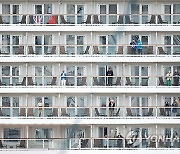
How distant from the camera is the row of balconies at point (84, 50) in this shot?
4016 cm

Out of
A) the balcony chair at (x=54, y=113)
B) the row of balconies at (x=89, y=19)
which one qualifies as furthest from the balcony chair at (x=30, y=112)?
the row of balconies at (x=89, y=19)

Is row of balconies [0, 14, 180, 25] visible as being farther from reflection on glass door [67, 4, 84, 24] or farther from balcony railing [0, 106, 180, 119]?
balcony railing [0, 106, 180, 119]

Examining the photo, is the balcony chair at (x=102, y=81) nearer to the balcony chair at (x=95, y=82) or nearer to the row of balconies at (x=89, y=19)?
the balcony chair at (x=95, y=82)

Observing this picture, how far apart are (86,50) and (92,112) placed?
8.75 feet

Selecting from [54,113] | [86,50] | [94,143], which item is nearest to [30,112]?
[54,113]

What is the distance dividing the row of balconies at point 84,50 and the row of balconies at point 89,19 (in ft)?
3.37

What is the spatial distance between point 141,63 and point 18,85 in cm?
532

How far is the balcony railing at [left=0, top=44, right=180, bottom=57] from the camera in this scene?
1580 inches

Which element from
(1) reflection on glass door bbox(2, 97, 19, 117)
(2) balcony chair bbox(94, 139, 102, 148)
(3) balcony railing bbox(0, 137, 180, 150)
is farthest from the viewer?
(1) reflection on glass door bbox(2, 97, 19, 117)

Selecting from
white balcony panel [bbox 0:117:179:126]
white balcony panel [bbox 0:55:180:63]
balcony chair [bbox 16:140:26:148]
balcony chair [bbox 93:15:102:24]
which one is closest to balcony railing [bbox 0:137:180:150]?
balcony chair [bbox 16:140:26:148]

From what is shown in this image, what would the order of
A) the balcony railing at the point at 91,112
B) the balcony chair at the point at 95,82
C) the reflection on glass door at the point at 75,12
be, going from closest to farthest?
the balcony railing at the point at 91,112 < the balcony chair at the point at 95,82 < the reflection on glass door at the point at 75,12

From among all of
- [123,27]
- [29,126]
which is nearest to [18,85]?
[29,126]

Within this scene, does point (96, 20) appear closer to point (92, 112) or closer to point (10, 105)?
point (92, 112)

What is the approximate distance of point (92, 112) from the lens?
39844mm
